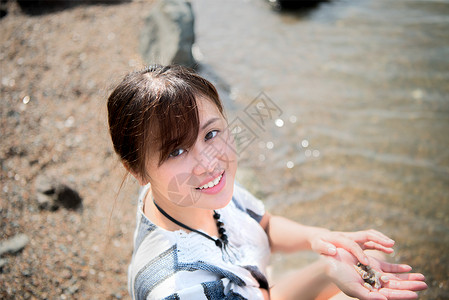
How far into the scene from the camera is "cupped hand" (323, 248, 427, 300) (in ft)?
4.96

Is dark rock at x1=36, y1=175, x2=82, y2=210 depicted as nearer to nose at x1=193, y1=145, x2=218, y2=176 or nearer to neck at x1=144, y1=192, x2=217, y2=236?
neck at x1=144, y1=192, x2=217, y2=236

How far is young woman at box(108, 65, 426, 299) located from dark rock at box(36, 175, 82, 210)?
1.30 metres

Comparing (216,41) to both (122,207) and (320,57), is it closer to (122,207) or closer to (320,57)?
(320,57)

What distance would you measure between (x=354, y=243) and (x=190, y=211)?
80 cm

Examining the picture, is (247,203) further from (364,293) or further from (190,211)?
(364,293)

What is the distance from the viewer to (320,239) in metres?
1.78

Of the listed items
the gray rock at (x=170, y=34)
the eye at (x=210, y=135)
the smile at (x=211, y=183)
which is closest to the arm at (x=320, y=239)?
the smile at (x=211, y=183)

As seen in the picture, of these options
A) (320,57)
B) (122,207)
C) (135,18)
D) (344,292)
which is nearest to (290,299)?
(344,292)

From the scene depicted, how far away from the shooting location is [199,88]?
1463 millimetres

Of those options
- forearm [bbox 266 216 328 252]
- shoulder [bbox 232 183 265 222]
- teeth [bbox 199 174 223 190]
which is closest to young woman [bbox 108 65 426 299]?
teeth [bbox 199 174 223 190]

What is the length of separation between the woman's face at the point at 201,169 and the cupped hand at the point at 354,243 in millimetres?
562

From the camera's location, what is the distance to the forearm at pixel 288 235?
6.37 feet

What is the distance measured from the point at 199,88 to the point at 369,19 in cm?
512

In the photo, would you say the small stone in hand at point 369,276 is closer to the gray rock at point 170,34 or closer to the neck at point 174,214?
the neck at point 174,214
